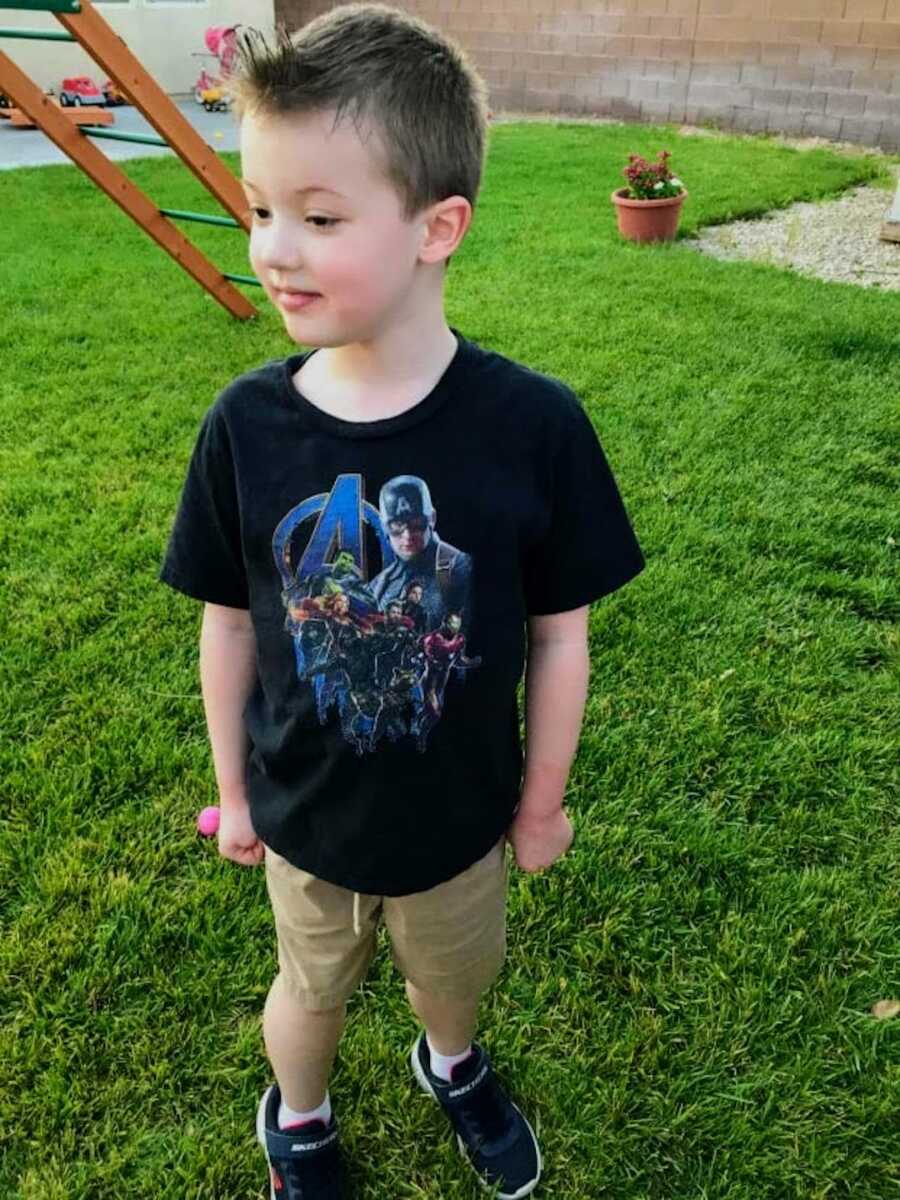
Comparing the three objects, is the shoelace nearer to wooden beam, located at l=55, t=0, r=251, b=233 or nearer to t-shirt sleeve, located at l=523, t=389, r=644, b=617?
t-shirt sleeve, located at l=523, t=389, r=644, b=617

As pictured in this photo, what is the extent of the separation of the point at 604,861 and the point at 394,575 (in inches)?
47.0

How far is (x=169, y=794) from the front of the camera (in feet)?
7.48

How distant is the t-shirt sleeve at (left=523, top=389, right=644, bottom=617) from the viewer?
3.88ft

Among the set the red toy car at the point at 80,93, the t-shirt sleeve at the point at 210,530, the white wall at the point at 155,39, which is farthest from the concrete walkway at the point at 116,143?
the t-shirt sleeve at the point at 210,530

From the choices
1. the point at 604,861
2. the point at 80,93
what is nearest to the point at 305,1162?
the point at 604,861

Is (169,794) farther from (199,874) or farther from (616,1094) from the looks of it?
(616,1094)

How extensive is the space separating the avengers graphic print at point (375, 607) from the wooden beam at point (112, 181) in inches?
152

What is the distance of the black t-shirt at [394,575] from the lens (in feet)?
3.71

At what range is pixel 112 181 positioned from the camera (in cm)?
468

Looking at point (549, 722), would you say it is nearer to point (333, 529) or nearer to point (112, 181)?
point (333, 529)

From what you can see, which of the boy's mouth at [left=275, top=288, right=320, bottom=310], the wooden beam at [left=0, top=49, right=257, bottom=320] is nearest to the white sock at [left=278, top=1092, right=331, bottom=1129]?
the boy's mouth at [left=275, top=288, right=320, bottom=310]

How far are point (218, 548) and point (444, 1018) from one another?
2.64 ft

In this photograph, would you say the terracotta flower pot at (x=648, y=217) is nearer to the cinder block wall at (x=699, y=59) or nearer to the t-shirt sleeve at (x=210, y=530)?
the cinder block wall at (x=699, y=59)

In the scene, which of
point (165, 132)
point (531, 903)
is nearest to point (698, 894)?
point (531, 903)
